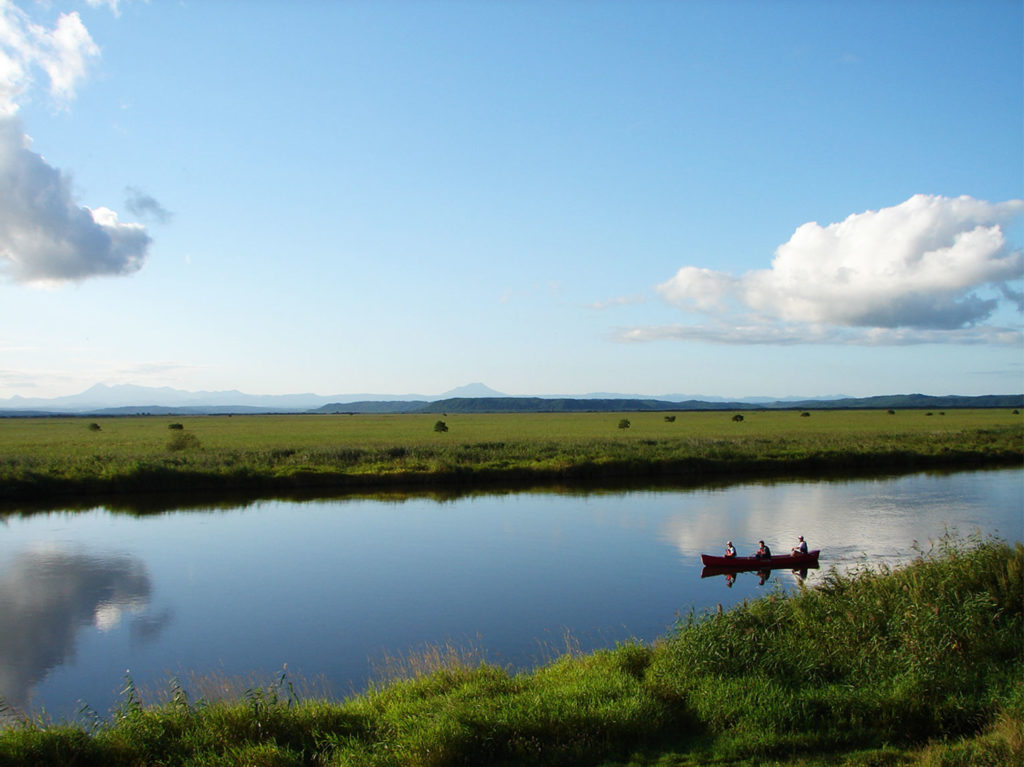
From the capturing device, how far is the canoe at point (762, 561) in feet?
58.9

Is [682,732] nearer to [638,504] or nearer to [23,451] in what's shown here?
[638,504]

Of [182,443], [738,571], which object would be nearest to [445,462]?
[182,443]

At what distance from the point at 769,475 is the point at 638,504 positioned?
39.7 ft

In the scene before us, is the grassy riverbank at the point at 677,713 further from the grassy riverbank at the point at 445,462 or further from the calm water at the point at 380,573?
the grassy riverbank at the point at 445,462

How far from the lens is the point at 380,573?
62.0ft

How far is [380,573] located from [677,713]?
1224cm

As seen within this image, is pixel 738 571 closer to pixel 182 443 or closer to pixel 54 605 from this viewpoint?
pixel 54 605

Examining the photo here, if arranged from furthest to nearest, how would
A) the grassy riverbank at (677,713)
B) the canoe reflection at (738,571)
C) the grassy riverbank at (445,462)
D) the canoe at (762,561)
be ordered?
the grassy riverbank at (445,462)
the canoe at (762,561)
the canoe reflection at (738,571)
the grassy riverbank at (677,713)

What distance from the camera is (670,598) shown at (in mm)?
15852

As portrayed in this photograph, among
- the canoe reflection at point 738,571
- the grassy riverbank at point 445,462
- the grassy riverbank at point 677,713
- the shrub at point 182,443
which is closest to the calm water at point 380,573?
the canoe reflection at point 738,571

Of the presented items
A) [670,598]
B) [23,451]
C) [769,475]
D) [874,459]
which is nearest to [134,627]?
[670,598]

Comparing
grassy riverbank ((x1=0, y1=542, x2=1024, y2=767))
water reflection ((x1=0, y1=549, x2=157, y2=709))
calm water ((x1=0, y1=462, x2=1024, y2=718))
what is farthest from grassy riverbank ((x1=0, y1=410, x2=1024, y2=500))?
grassy riverbank ((x1=0, y1=542, x2=1024, y2=767))

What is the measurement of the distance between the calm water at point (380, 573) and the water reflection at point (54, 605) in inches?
2.1

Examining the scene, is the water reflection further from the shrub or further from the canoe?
the shrub
